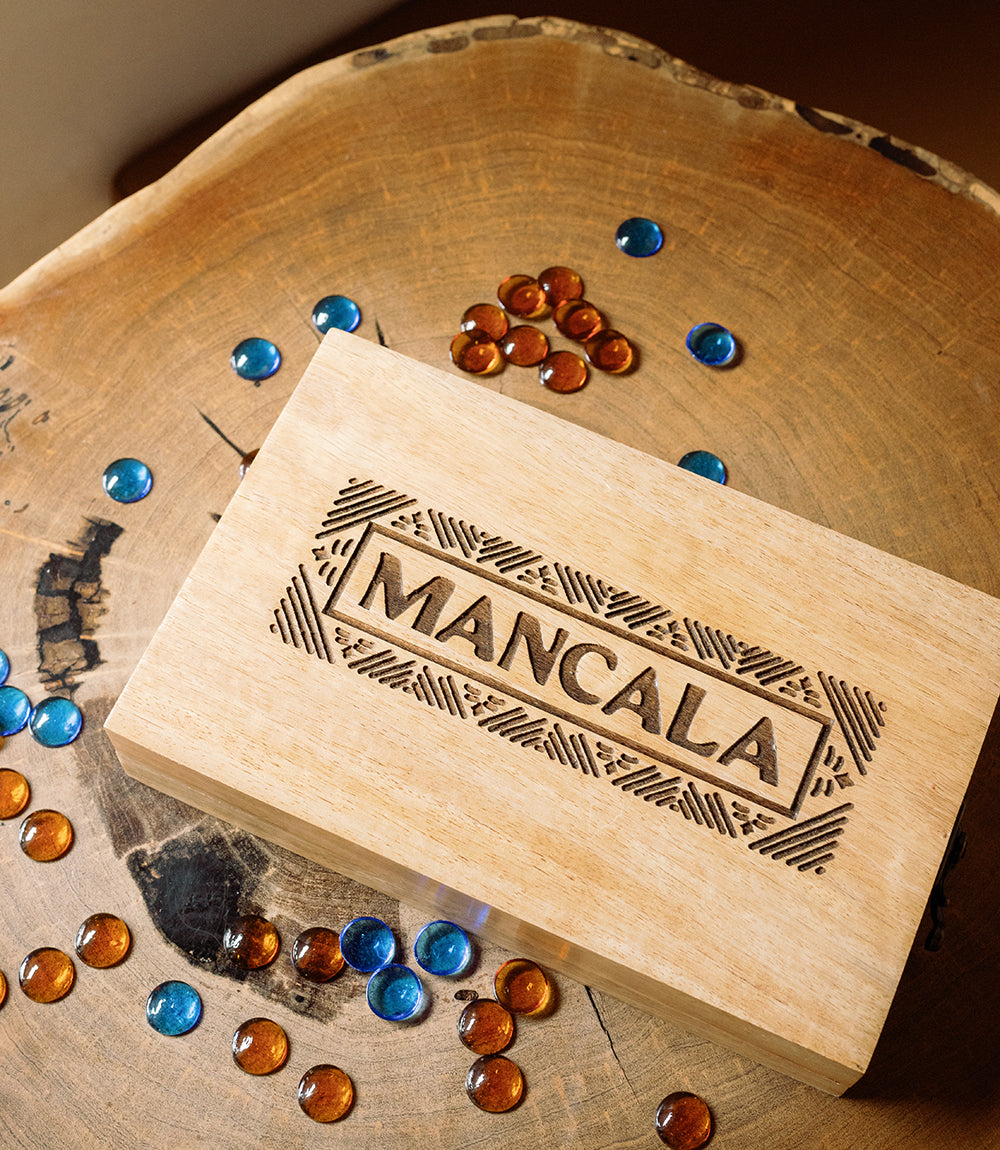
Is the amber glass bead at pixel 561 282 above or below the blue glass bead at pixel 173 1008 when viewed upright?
above

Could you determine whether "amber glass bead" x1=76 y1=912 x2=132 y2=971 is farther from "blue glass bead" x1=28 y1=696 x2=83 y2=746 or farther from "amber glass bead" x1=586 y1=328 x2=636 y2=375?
"amber glass bead" x1=586 y1=328 x2=636 y2=375

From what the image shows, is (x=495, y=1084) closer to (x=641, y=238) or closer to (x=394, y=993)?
(x=394, y=993)

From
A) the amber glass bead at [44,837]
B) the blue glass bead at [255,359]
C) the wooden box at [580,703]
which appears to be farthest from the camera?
the blue glass bead at [255,359]

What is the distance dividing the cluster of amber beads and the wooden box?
0.13 meters

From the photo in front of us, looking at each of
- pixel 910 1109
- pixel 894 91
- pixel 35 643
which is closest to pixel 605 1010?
pixel 910 1109

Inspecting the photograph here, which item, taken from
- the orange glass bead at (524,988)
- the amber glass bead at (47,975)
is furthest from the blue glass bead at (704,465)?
the amber glass bead at (47,975)

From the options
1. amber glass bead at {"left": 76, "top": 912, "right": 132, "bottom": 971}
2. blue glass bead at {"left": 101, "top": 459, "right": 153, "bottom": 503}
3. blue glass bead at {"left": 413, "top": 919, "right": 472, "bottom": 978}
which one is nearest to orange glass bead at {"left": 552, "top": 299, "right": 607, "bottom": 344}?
blue glass bead at {"left": 101, "top": 459, "right": 153, "bottom": 503}

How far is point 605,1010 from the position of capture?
37.1 inches

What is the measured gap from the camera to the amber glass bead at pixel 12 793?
3.19ft

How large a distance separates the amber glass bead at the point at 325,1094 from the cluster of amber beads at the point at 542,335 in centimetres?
68

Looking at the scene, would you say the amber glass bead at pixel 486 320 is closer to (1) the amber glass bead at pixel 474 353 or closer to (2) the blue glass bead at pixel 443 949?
(1) the amber glass bead at pixel 474 353

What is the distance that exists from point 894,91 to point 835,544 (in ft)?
4.77

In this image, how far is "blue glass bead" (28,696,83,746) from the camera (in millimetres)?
980

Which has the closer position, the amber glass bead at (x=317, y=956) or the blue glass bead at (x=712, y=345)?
the amber glass bead at (x=317, y=956)
